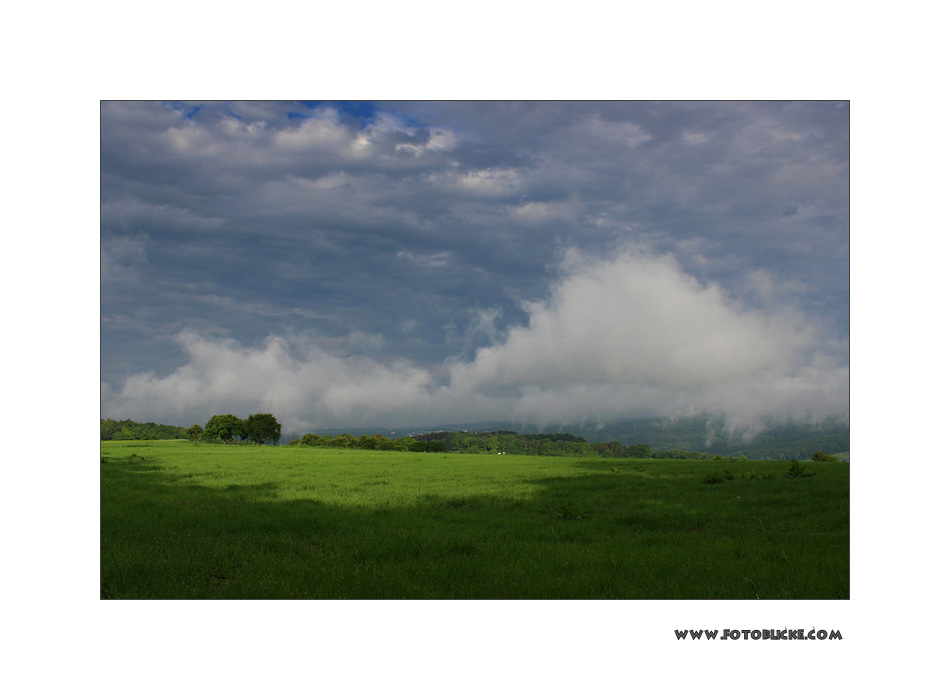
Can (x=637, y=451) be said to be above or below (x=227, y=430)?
below

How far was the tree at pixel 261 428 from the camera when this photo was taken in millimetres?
17047

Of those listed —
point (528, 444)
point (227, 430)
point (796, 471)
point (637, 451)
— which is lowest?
point (528, 444)

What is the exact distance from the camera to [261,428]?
17797mm

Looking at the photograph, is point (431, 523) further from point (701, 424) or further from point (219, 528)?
point (701, 424)

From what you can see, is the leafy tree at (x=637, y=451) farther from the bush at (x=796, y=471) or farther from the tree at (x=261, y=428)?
the tree at (x=261, y=428)

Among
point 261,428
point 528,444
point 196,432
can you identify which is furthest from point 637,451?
point 196,432

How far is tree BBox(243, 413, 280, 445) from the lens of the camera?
17.0m

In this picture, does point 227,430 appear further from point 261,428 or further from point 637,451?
point 637,451

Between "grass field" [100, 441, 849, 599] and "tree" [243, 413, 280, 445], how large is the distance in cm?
241

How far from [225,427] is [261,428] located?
5.08 feet

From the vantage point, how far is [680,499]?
11.4 meters

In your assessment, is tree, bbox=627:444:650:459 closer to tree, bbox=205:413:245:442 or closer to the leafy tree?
the leafy tree

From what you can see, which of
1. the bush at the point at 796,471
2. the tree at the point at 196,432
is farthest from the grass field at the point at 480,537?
the tree at the point at 196,432

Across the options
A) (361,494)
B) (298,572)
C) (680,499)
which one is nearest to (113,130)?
(298,572)
